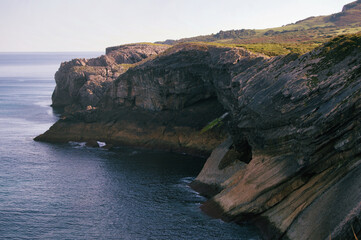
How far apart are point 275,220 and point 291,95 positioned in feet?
44.4

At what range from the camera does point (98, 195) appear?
5688cm

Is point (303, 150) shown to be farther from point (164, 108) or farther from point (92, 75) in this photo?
point (92, 75)

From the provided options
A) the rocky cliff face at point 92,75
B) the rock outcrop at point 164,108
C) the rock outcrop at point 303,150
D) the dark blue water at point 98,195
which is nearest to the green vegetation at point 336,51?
the rock outcrop at point 303,150

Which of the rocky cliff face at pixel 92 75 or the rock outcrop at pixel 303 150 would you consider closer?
the rock outcrop at pixel 303 150

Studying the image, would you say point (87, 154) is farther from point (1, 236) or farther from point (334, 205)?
point (334, 205)

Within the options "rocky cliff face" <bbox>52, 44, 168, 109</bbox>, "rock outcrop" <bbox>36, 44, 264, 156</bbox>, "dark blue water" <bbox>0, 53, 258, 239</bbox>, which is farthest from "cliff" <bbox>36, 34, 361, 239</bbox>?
"rocky cliff face" <bbox>52, 44, 168, 109</bbox>

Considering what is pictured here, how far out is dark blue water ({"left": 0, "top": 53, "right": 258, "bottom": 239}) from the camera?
45.2 metres

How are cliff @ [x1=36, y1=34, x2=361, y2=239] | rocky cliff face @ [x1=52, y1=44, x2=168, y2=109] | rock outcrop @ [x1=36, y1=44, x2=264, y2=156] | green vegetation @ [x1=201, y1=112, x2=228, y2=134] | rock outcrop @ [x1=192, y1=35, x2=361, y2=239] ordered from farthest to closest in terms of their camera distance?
rocky cliff face @ [x1=52, y1=44, x2=168, y2=109] → rock outcrop @ [x1=36, y1=44, x2=264, y2=156] → green vegetation @ [x1=201, y1=112, x2=228, y2=134] → cliff @ [x1=36, y1=34, x2=361, y2=239] → rock outcrop @ [x1=192, y1=35, x2=361, y2=239]

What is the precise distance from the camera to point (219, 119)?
82.0 meters

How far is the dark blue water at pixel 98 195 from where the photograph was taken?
45.2m

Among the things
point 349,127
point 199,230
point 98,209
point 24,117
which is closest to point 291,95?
point 349,127

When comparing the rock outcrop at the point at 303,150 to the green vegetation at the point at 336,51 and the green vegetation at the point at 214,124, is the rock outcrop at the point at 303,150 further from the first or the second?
the green vegetation at the point at 214,124

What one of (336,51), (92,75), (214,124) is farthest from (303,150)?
(92,75)

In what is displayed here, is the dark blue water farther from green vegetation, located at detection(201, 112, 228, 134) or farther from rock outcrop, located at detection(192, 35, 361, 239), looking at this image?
green vegetation, located at detection(201, 112, 228, 134)
